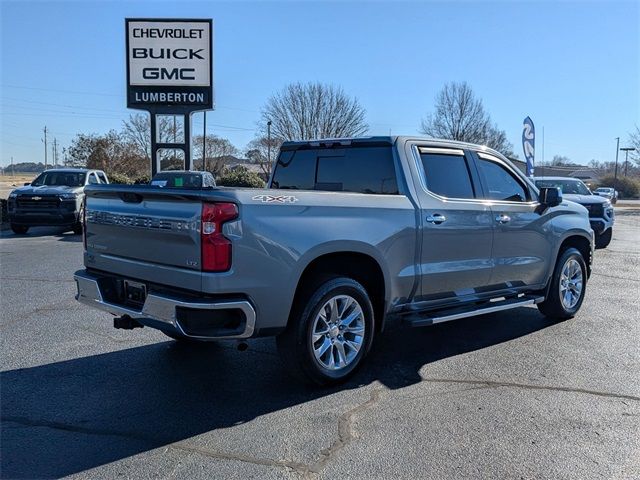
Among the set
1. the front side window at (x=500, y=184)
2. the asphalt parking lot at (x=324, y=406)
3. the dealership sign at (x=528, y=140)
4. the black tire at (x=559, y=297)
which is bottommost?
the asphalt parking lot at (x=324, y=406)

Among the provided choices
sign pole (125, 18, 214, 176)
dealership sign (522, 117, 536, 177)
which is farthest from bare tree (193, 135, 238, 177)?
dealership sign (522, 117, 536, 177)

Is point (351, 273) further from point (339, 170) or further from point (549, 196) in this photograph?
point (549, 196)

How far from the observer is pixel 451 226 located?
17.1ft

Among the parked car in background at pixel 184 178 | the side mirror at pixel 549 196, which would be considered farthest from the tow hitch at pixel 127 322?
the parked car in background at pixel 184 178

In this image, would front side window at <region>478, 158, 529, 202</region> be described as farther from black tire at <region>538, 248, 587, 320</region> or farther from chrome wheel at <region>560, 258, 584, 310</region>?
chrome wheel at <region>560, 258, 584, 310</region>

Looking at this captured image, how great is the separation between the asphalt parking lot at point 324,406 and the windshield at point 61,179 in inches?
438

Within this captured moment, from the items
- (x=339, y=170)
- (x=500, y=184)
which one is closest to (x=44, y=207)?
(x=339, y=170)

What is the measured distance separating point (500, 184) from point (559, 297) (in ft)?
5.37

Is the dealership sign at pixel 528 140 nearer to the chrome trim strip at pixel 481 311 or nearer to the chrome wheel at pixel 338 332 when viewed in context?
the chrome trim strip at pixel 481 311

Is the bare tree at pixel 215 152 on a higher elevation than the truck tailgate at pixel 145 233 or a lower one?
higher

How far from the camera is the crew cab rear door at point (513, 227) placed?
5766 millimetres

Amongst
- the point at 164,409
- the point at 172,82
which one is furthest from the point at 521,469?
the point at 172,82

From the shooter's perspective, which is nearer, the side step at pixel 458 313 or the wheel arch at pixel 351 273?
the wheel arch at pixel 351 273

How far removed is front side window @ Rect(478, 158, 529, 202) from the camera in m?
5.84
